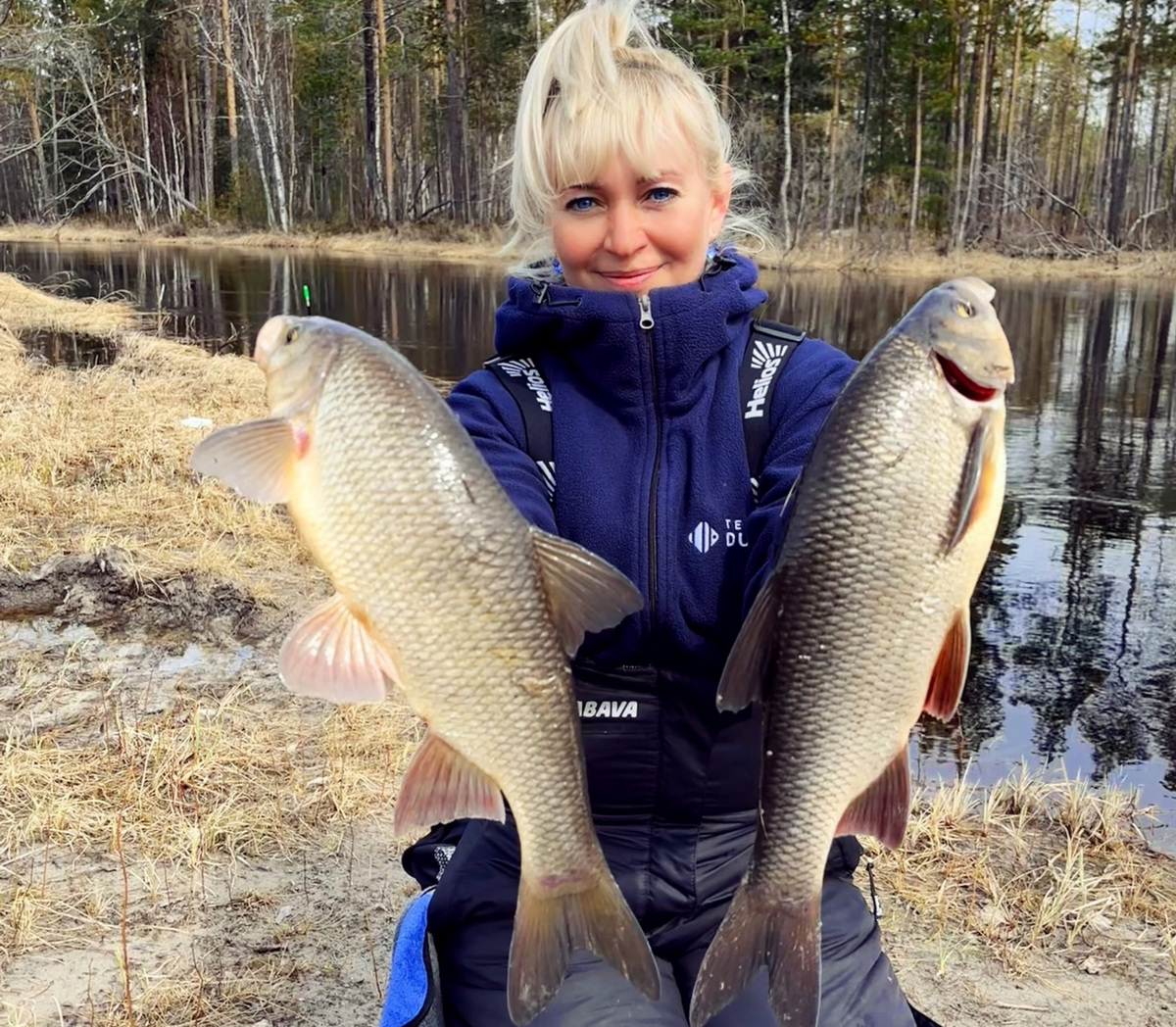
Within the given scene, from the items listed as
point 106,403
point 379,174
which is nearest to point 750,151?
point 379,174

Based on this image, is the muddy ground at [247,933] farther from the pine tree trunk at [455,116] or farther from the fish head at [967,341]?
the pine tree trunk at [455,116]

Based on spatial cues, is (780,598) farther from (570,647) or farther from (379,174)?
(379,174)

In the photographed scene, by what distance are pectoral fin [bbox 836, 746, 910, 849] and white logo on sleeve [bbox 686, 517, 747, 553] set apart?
0.60 metres

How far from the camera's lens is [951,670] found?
6.57 feet

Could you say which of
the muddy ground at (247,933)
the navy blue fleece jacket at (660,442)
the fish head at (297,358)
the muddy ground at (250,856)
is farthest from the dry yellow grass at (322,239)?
the fish head at (297,358)

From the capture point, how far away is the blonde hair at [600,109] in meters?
2.53

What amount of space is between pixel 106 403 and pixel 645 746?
336 inches

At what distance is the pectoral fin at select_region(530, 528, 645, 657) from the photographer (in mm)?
1926

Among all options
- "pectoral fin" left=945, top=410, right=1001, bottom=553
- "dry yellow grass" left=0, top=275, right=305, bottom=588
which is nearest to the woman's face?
"pectoral fin" left=945, top=410, right=1001, bottom=553

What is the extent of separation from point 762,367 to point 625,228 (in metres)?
0.47

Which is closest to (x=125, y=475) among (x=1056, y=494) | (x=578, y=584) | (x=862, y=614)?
(x=578, y=584)

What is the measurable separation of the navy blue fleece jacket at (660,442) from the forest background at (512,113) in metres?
23.7

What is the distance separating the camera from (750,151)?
105 ft

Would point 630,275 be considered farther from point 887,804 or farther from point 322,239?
point 322,239
